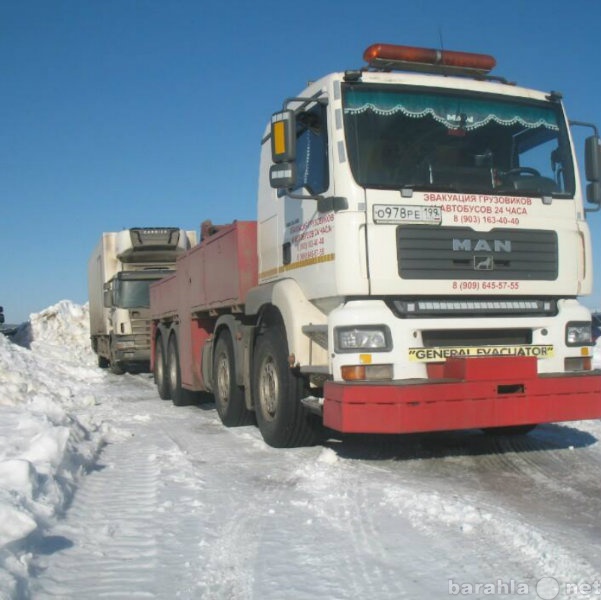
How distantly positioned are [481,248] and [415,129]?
1127 mm

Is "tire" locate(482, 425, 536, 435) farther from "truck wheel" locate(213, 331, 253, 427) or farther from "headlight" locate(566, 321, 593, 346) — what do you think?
"truck wheel" locate(213, 331, 253, 427)

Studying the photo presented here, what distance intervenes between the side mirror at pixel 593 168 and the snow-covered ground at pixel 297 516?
2329 mm

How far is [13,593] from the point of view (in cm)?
297

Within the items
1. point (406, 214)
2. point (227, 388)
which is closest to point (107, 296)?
point (227, 388)

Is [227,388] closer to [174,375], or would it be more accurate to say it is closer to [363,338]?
[174,375]

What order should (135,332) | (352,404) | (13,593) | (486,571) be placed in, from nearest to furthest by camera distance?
1. (13,593)
2. (486,571)
3. (352,404)
4. (135,332)

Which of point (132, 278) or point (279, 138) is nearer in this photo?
point (279, 138)

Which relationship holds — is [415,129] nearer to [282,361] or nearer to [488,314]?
[488,314]

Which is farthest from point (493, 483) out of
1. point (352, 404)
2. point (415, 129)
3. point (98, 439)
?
point (98, 439)

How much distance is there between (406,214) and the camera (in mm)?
5523

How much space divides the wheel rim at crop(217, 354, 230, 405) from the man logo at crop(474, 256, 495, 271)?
3.72m

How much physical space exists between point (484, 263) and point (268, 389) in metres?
2.48

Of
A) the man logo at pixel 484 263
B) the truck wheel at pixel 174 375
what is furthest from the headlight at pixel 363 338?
the truck wheel at pixel 174 375

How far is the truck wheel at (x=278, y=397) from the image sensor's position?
6.40 metres
